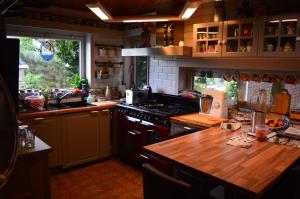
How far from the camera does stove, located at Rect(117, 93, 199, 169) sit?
9.85 feet

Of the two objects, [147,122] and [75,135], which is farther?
[75,135]

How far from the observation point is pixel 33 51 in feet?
12.0

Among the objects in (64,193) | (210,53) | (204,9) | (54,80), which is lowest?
(64,193)

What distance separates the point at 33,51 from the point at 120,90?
4.90 ft

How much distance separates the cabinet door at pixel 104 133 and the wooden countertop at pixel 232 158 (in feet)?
5.87

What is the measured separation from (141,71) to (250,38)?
2.19 metres

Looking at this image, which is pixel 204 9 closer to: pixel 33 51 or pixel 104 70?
pixel 104 70

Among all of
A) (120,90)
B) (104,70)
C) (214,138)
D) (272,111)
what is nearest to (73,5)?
(104,70)

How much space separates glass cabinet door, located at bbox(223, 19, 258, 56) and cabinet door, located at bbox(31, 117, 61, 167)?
7.35ft

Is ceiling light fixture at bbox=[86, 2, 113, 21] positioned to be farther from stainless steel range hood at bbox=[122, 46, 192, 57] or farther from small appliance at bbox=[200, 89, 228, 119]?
small appliance at bbox=[200, 89, 228, 119]

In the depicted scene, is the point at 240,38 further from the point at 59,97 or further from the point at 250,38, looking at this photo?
the point at 59,97

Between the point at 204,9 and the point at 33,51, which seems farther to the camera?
the point at 33,51

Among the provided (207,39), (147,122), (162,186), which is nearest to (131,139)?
(147,122)

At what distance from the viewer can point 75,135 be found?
3.39 metres
